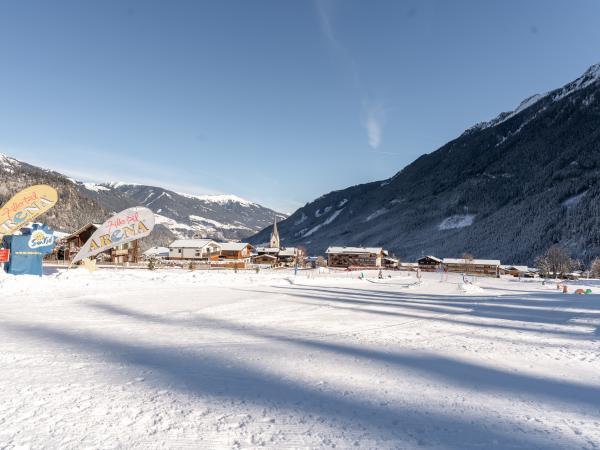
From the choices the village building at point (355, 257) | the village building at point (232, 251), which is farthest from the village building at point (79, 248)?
the village building at point (355, 257)

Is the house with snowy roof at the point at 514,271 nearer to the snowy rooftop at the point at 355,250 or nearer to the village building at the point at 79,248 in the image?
the snowy rooftop at the point at 355,250

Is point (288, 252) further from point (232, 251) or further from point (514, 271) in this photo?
point (514, 271)

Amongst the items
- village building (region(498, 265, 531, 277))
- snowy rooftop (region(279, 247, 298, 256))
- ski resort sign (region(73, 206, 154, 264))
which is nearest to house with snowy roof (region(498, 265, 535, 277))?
village building (region(498, 265, 531, 277))

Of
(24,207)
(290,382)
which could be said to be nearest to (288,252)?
(24,207)

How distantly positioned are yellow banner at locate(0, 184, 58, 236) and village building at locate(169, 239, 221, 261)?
45920mm

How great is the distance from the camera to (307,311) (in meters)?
13.3

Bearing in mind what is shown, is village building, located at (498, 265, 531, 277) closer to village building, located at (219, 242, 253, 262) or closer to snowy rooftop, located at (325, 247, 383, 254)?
snowy rooftop, located at (325, 247, 383, 254)

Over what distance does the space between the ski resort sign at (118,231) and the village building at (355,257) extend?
190 ft

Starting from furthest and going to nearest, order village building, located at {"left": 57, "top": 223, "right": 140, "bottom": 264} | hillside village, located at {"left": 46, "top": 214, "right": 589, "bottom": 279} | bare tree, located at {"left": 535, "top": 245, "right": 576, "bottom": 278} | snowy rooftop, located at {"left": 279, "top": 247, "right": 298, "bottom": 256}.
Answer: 1. snowy rooftop, located at {"left": 279, "top": 247, "right": 298, "bottom": 256}
2. bare tree, located at {"left": 535, "top": 245, "right": 576, "bottom": 278}
3. hillside village, located at {"left": 46, "top": 214, "right": 589, "bottom": 279}
4. village building, located at {"left": 57, "top": 223, "right": 140, "bottom": 264}

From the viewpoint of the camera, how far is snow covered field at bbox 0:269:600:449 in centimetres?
396

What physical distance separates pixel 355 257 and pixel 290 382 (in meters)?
80.3

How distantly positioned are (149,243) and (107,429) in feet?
689

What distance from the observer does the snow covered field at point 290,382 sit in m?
3.96

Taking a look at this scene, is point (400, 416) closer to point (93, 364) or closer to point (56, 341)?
point (93, 364)
